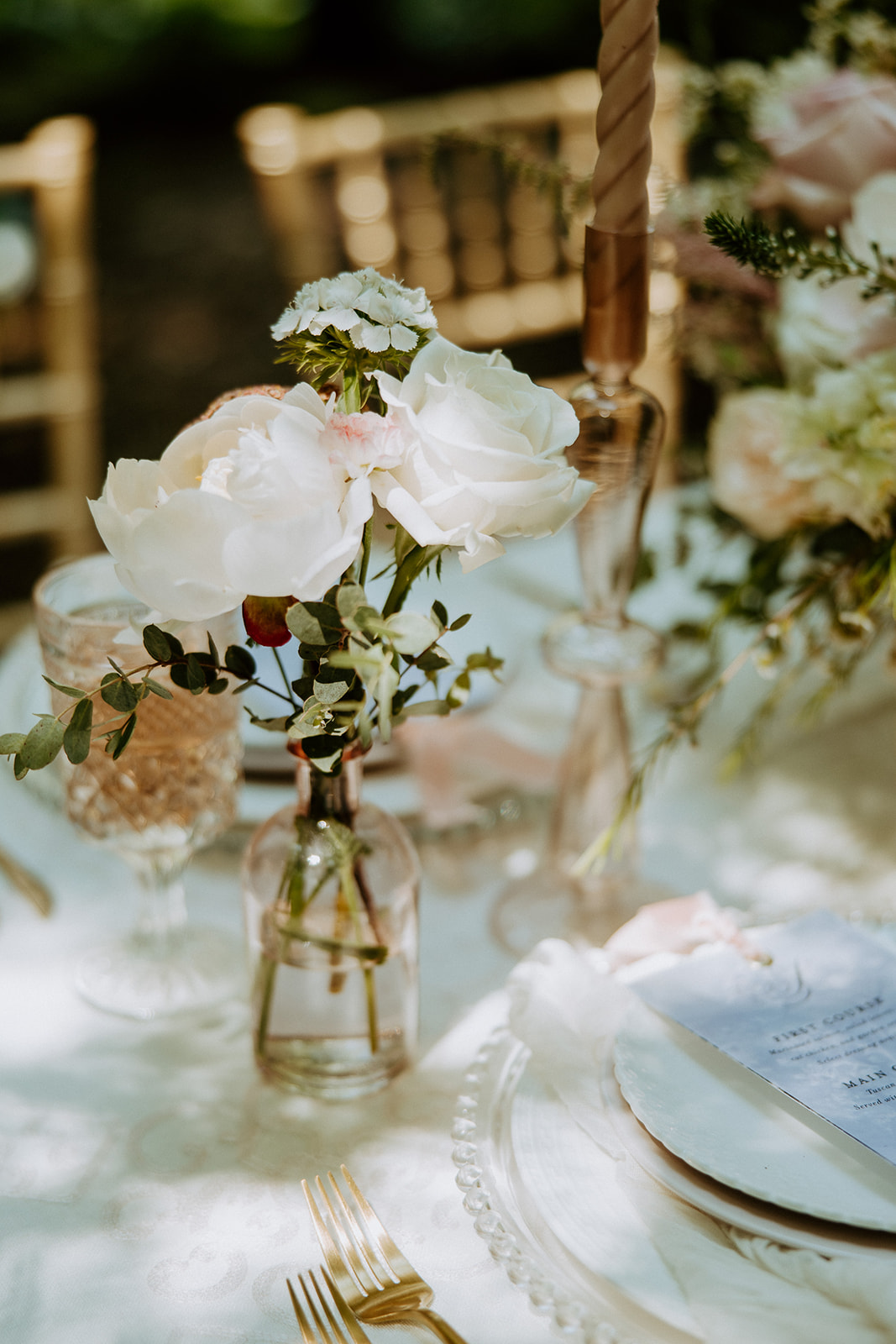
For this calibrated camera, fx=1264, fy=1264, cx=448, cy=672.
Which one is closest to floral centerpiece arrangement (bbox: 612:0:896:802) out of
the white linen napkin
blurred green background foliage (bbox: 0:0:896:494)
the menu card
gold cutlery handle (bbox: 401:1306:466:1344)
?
the menu card

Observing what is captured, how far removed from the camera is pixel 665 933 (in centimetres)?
76

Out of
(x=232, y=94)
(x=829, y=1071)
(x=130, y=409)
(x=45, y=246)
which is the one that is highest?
(x=45, y=246)

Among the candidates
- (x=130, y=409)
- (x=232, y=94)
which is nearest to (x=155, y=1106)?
(x=130, y=409)

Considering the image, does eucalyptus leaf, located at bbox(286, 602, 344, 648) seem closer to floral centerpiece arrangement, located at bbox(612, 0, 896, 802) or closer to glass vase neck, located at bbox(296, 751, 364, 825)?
glass vase neck, located at bbox(296, 751, 364, 825)

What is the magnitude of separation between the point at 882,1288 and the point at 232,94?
850 centimetres

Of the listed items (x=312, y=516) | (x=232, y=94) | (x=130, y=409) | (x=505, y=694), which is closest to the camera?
(x=312, y=516)

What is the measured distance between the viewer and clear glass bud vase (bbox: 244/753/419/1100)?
0.70 meters

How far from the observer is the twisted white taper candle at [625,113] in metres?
0.71

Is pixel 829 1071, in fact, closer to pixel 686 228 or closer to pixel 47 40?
pixel 686 228

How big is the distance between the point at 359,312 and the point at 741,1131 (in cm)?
43

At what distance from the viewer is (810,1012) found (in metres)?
0.68

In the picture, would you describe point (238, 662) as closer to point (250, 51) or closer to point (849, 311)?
point (849, 311)

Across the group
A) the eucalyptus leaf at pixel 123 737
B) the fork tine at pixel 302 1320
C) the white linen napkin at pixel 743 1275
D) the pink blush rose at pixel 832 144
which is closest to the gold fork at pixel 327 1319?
the fork tine at pixel 302 1320

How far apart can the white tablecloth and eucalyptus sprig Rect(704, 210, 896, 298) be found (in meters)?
0.41
